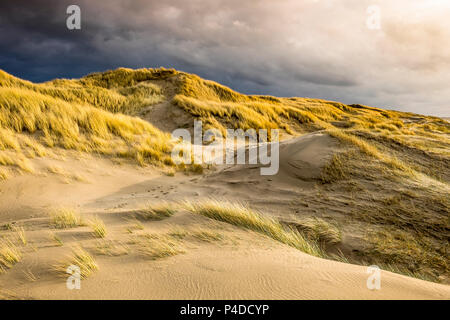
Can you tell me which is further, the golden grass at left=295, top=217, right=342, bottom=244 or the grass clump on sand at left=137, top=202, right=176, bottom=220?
the grass clump on sand at left=137, top=202, right=176, bottom=220

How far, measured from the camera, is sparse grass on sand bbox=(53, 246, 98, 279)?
228 centimetres

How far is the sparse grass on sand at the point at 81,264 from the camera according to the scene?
2.28m

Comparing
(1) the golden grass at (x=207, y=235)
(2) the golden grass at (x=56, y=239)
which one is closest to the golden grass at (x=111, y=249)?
(2) the golden grass at (x=56, y=239)

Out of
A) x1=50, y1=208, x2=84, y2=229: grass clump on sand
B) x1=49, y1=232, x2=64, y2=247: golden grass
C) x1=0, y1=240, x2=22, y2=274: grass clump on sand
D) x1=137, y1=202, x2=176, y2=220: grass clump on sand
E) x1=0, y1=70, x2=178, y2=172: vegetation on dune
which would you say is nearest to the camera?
x1=0, y1=240, x2=22, y2=274: grass clump on sand

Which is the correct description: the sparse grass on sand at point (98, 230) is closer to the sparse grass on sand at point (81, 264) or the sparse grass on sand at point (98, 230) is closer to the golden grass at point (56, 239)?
the golden grass at point (56, 239)

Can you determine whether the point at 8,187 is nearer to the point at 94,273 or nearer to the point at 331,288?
the point at 94,273

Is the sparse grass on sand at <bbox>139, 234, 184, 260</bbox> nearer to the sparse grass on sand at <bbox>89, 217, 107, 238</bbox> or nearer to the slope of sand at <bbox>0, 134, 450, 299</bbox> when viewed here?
the slope of sand at <bbox>0, 134, 450, 299</bbox>

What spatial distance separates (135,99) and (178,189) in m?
13.9


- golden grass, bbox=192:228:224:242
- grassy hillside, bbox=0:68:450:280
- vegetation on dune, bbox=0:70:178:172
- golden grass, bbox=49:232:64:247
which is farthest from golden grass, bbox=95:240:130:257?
vegetation on dune, bbox=0:70:178:172

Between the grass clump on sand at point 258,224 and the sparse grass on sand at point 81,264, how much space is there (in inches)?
73.3

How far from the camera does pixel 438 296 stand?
6.30 ft

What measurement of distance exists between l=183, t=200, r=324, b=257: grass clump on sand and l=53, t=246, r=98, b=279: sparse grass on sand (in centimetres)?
186
